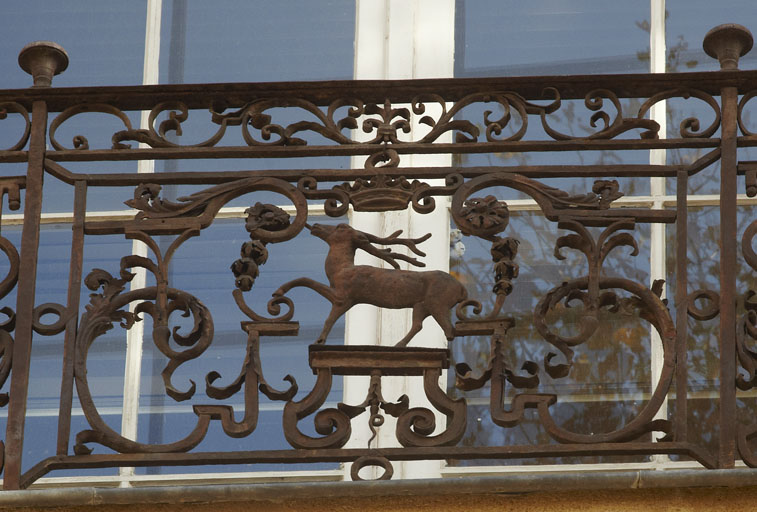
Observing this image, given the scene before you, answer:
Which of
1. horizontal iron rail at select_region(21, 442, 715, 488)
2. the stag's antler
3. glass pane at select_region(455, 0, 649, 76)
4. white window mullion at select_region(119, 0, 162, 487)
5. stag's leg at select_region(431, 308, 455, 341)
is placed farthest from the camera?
glass pane at select_region(455, 0, 649, 76)

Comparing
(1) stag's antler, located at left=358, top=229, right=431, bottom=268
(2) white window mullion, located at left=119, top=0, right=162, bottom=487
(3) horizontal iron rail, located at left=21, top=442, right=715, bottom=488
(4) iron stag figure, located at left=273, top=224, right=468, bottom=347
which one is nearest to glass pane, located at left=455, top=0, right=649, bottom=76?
(2) white window mullion, located at left=119, top=0, right=162, bottom=487

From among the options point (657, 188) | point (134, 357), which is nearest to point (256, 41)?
point (134, 357)

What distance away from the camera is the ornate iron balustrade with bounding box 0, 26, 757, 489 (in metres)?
5.64

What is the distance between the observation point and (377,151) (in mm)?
5992

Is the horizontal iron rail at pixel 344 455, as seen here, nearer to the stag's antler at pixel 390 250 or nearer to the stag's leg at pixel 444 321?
the stag's leg at pixel 444 321

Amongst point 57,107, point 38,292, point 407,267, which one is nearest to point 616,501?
point 407,267

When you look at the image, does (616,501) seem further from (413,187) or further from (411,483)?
(413,187)

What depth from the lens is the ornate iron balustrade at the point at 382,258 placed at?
564 cm

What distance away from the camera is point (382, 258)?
5.95 m

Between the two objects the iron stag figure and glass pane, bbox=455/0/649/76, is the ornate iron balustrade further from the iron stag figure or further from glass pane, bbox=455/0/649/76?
glass pane, bbox=455/0/649/76

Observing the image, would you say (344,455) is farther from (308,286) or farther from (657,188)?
(657,188)

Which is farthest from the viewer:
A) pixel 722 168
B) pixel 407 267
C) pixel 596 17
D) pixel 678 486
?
pixel 596 17

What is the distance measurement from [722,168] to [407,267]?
4.62 feet

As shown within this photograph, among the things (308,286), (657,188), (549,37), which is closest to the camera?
(308,286)
